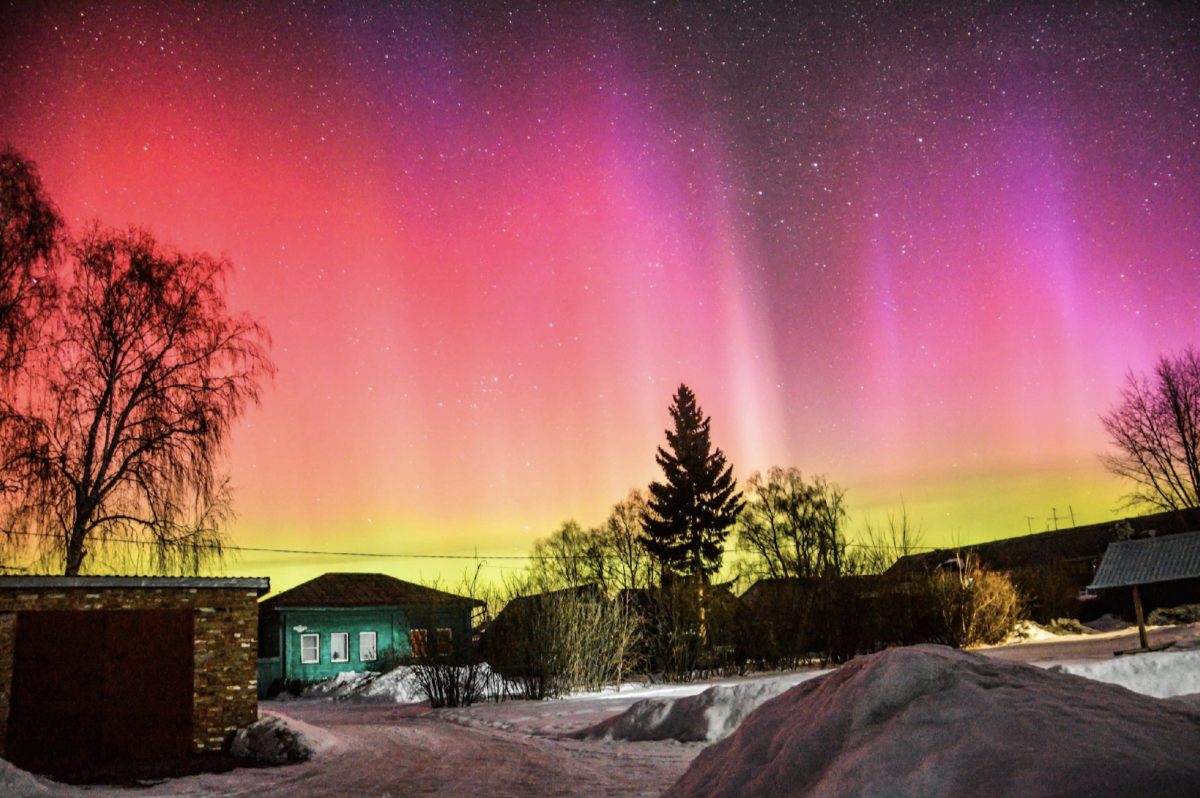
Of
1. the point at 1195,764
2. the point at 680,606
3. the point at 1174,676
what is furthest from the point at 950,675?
the point at 680,606

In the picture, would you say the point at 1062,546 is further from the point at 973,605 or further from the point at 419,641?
the point at 419,641

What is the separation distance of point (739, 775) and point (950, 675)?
1.29m

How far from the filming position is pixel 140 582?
13562mm

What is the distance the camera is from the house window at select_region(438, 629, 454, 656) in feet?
68.6

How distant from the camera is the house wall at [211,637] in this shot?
43.2 ft

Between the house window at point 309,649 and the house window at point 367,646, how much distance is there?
188 centimetres

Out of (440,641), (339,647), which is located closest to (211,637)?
(440,641)

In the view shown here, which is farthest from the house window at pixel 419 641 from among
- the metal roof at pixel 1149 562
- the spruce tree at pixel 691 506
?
the spruce tree at pixel 691 506

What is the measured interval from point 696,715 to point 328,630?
28.0m

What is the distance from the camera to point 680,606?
24797 mm

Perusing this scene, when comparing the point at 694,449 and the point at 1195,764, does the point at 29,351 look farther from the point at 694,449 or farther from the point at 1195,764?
the point at 694,449

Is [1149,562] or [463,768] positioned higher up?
[1149,562]

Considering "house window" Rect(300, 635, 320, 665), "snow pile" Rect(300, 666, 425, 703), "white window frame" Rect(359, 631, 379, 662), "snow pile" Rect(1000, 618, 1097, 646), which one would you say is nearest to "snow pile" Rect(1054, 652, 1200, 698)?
"snow pile" Rect(1000, 618, 1097, 646)

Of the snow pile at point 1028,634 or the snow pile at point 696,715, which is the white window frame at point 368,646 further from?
the snow pile at point 696,715
